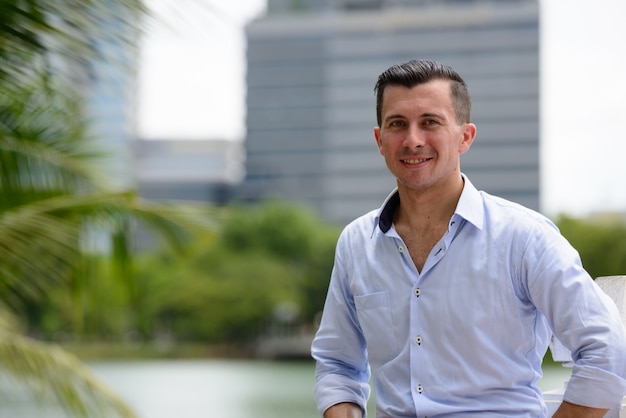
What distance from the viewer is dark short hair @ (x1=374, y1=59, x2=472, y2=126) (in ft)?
6.27

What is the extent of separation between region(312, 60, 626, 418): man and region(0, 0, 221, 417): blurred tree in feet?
5.06

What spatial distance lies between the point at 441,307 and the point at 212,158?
10605cm

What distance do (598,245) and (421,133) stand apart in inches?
2141

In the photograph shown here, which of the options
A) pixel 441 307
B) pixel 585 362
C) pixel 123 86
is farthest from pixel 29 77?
pixel 585 362

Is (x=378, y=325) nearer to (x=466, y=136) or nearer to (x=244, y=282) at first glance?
(x=466, y=136)

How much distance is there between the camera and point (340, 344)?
6.83 ft

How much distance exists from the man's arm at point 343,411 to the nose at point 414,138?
0.51m

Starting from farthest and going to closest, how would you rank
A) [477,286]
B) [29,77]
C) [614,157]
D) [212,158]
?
[212,158]
[614,157]
[29,77]
[477,286]

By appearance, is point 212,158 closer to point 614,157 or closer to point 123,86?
point 614,157

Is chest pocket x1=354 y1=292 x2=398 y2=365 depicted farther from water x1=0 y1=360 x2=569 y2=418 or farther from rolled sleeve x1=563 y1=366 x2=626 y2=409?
water x1=0 y1=360 x2=569 y2=418

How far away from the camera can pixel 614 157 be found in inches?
3494

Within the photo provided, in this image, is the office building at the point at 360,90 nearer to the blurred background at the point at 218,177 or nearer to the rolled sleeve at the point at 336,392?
the blurred background at the point at 218,177

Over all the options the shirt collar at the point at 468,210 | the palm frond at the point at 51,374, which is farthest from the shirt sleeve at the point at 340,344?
the palm frond at the point at 51,374

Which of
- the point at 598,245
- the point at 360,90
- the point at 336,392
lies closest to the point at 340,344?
the point at 336,392
